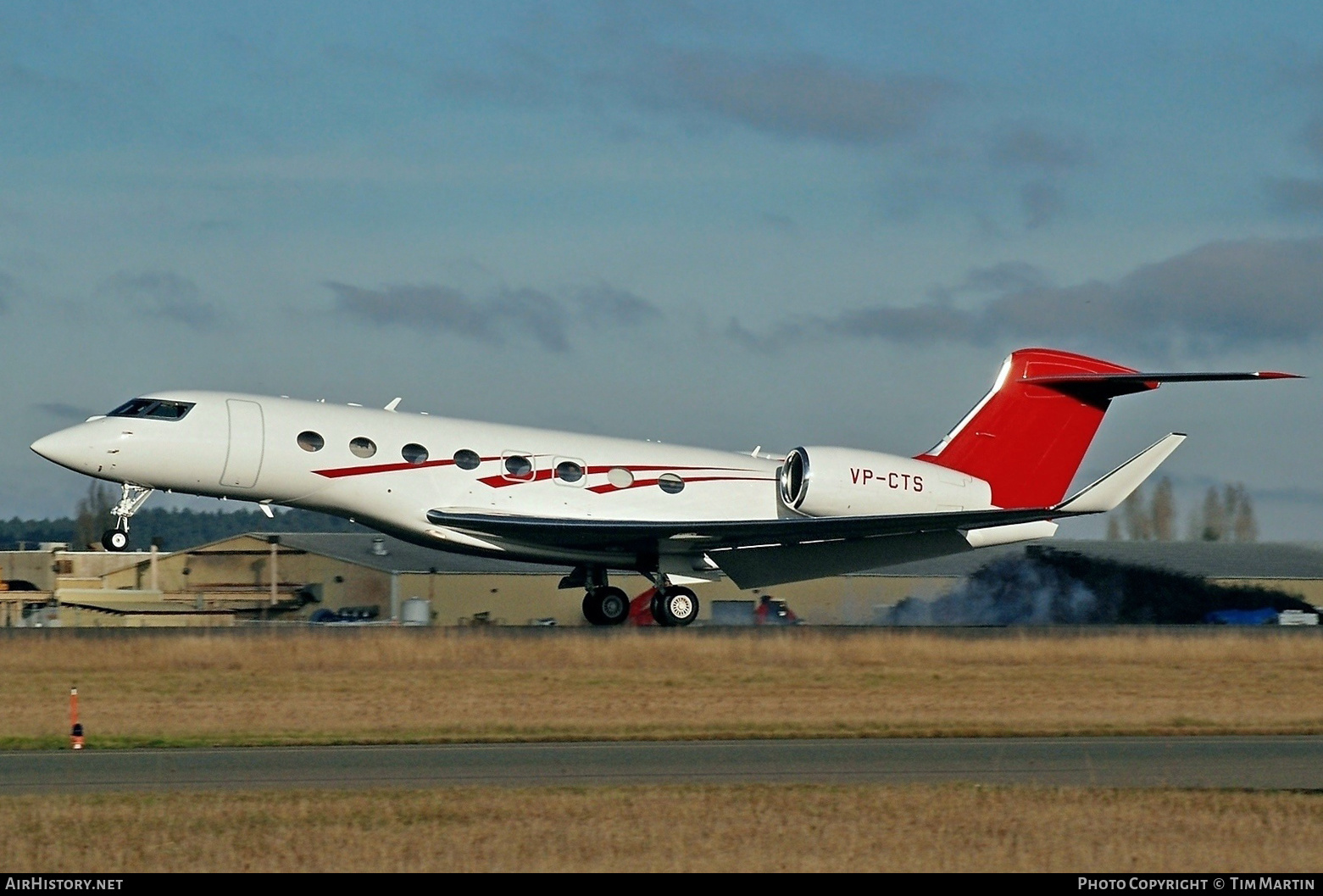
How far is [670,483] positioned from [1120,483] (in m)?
8.04

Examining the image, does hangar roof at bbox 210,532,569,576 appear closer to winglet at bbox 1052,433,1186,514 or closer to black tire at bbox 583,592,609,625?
black tire at bbox 583,592,609,625

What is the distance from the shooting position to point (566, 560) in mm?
29250

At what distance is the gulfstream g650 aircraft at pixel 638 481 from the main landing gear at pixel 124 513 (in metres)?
0.03

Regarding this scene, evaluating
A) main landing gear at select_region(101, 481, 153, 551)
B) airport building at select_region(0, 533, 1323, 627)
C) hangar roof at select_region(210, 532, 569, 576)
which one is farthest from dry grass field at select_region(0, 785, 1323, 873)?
hangar roof at select_region(210, 532, 569, 576)

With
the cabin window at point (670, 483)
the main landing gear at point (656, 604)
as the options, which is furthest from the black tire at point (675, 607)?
the cabin window at point (670, 483)

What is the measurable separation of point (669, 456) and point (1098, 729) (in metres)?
12.5

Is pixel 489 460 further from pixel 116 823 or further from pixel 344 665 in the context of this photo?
pixel 116 823

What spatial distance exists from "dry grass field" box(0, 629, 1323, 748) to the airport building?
7.63 m

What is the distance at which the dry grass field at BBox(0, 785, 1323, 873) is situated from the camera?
990 centimetres

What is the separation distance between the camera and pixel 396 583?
150 ft

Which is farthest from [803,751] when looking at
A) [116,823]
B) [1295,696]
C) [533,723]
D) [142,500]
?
[142,500]

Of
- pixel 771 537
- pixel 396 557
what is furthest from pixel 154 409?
pixel 396 557

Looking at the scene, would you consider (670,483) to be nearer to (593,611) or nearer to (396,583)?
(593,611)

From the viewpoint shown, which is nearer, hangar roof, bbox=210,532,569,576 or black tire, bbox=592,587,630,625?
black tire, bbox=592,587,630,625
